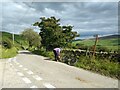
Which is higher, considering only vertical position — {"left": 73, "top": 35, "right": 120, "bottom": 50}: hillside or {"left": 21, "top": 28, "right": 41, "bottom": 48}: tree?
{"left": 21, "top": 28, "right": 41, "bottom": 48}: tree

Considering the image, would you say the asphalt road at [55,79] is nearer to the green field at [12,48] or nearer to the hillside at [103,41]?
the hillside at [103,41]

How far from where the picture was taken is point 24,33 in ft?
290

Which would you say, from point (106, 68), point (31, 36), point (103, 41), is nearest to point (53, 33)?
point (103, 41)

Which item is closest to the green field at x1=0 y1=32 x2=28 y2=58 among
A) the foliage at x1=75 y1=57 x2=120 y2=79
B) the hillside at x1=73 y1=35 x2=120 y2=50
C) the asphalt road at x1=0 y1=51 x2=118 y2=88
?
the hillside at x1=73 y1=35 x2=120 y2=50

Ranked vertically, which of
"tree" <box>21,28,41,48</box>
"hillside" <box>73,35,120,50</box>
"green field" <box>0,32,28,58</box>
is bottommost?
"green field" <box>0,32,28,58</box>

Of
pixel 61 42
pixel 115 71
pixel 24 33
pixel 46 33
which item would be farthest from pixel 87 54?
pixel 24 33

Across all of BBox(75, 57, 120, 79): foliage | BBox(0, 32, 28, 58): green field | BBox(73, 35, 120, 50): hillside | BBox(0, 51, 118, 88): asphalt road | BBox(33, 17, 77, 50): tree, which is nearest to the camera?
BBox(0, 51, 118, 88): asphalt road

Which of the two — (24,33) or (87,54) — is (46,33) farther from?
(24,33)

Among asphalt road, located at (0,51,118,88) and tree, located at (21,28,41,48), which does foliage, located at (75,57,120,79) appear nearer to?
asphalt road, located at (0,51,118,88)

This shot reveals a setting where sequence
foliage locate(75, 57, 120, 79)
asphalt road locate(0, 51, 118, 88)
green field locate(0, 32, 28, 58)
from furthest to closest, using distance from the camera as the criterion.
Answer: green field locate(0, 32, 28, 58)
foliage locate(75, 57, 120, 79)
asphalt road locate(0, 51, 118, 88)

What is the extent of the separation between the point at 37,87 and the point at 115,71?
17.2 feet

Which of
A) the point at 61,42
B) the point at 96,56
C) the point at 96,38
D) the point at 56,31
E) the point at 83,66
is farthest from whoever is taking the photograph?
the point at 56,31

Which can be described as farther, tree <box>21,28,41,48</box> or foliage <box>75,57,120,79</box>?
tree <box>21,28,41,48</box>

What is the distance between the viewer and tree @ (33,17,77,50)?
4496 centimetres
